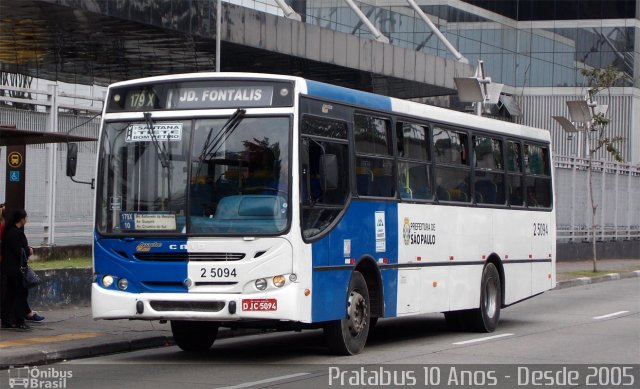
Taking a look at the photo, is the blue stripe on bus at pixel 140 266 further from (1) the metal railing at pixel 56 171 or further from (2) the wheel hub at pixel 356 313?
(1) the metal railing at pixel 56 171

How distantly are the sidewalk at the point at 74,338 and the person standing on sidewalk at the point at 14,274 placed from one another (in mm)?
211

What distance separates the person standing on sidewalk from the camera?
16031 mm

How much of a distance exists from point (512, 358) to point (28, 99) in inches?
395

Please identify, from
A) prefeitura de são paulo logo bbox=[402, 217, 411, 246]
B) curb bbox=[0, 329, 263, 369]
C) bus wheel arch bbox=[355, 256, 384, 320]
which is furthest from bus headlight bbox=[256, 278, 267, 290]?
prefeitura de são paulo logo bbox=[402, 217, 411, 246]

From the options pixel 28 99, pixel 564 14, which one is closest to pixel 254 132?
pixel 28 99

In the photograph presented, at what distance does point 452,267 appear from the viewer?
16.9 meters

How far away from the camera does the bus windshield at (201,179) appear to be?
1294 cm

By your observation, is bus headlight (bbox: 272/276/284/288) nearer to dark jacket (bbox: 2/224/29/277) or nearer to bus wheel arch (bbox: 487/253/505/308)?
dark jacket (bbox: 2/224/29/277)

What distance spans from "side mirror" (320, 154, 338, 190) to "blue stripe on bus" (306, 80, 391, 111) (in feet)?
2.45

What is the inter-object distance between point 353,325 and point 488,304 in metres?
4.58

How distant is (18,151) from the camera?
58.7ft

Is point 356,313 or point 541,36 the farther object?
point 541,36

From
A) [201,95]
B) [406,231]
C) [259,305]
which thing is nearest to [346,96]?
[201,95]

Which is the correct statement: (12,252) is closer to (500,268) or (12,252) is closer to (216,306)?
(216,306)
